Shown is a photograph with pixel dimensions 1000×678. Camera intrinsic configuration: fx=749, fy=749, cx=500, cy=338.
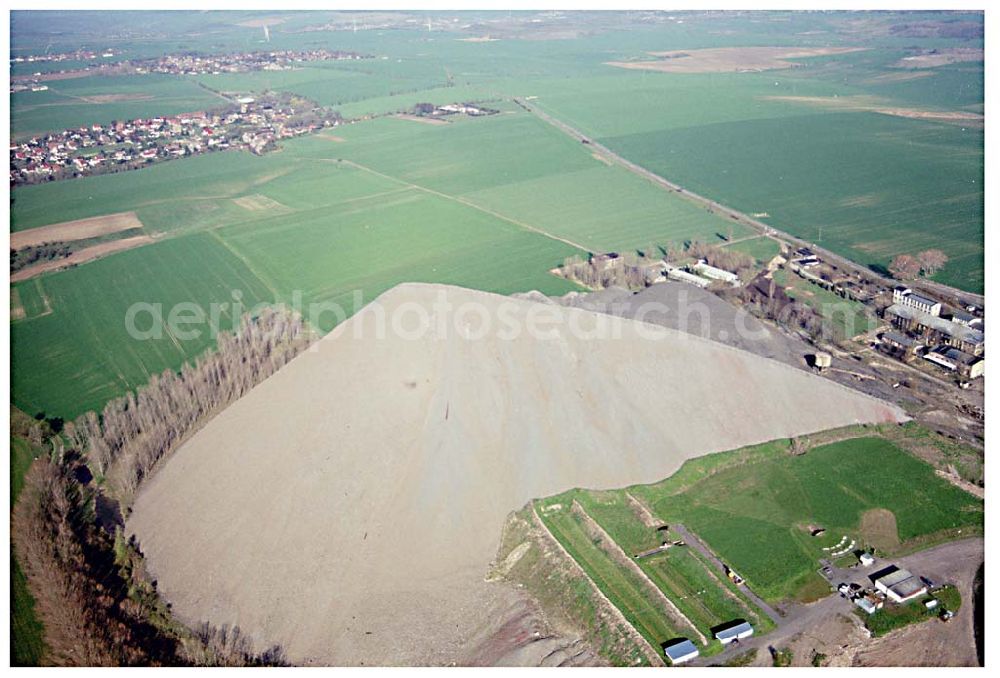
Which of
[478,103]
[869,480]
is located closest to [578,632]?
[869,480]

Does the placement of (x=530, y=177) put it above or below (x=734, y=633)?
above

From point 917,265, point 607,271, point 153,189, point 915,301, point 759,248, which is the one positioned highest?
point 153,189

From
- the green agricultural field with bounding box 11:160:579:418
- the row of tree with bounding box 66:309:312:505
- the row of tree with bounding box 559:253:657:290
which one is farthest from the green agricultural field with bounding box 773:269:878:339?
the row of tree with bounding box 66:309:312:505

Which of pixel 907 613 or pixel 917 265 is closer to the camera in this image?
pixel 907 613

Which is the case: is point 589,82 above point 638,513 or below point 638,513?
above

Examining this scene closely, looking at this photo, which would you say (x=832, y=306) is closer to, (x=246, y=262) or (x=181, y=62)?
(x=246, y=262)

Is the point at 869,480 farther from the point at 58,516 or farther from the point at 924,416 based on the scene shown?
the point at 58,516

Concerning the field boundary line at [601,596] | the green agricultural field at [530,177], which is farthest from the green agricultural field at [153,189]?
the field boundary line at [601,596]

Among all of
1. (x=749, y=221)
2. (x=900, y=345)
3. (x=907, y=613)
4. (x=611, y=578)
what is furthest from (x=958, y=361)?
(x=749, y=221)

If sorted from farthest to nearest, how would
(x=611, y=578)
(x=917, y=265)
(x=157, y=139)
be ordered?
(x=157, y=139)
(x=917, y=265)
(x=611, y=578)
